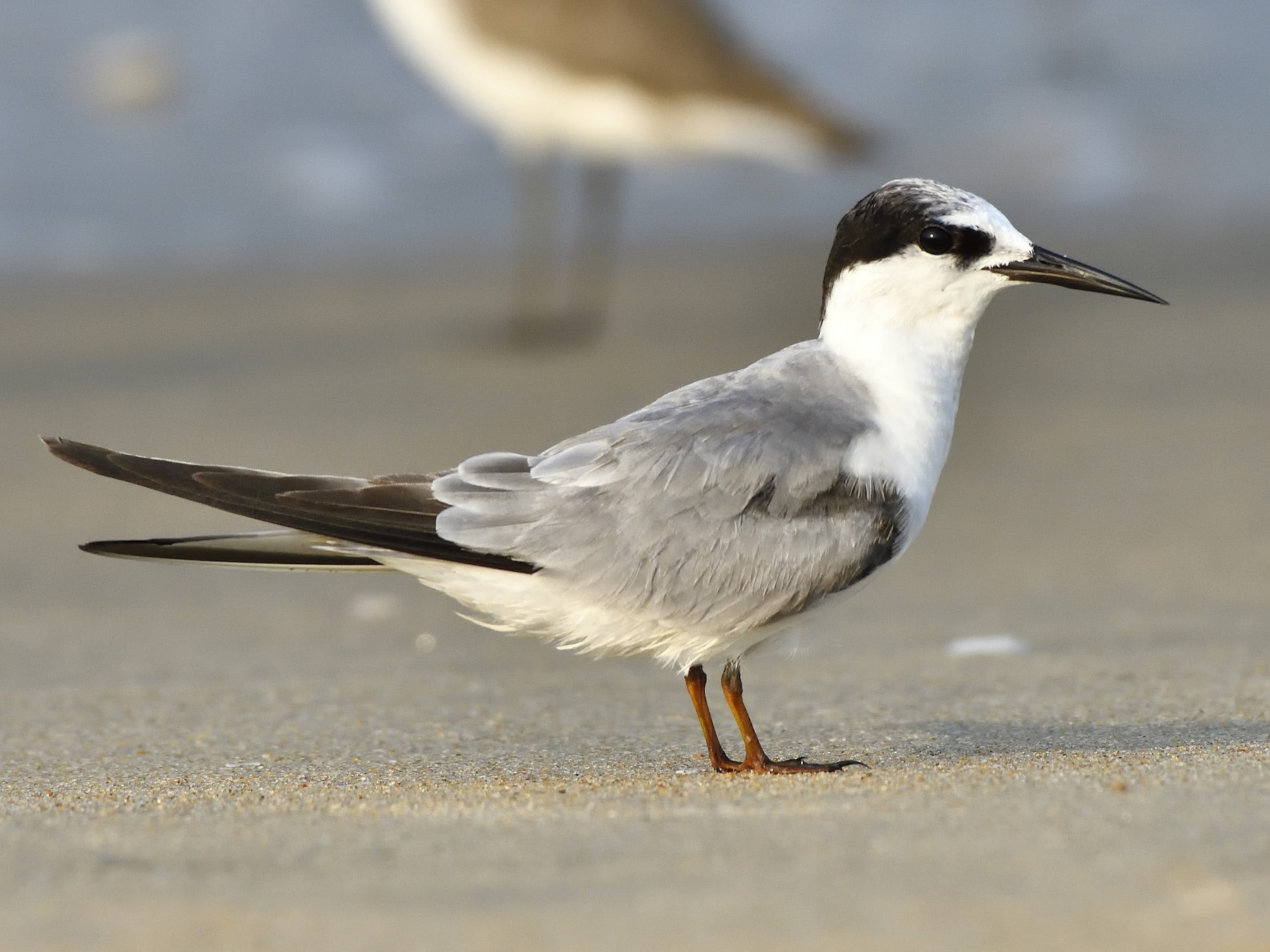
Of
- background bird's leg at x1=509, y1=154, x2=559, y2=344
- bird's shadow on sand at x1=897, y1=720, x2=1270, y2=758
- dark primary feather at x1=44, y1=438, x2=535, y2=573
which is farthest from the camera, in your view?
background bird's leg at x1=509, y1=154, x2=559, y2=344

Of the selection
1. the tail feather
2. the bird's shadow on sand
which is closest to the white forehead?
the bird's shadow on sand

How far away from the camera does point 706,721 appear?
11.1ft

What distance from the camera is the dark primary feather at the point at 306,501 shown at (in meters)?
3.23

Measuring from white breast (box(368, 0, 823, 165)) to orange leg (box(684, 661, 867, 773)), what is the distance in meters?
4.51

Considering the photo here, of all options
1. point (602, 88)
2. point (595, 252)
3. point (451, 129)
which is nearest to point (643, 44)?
point (602, 88)

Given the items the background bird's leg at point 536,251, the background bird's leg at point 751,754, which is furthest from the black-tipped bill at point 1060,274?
the background bird's leg at point 536,251

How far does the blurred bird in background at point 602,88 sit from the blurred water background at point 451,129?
1.63ft

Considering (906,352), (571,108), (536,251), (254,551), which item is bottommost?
(254,551)

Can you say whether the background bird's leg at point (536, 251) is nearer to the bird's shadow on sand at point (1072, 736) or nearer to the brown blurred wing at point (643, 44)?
the brown blurred wing at point (643, 44)

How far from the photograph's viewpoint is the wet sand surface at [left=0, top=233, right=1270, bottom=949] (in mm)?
2328

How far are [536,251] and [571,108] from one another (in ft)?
2.51

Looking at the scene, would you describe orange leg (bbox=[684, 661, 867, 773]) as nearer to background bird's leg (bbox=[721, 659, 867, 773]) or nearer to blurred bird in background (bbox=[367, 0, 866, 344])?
background bird's leg (bbox=[721, 659, 867, 773])

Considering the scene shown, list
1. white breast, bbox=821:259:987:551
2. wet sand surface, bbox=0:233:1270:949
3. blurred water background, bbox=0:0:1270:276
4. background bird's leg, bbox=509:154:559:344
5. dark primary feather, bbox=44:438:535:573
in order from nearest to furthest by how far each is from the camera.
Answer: wet sand surface, bbox=0:233:1270:949 < dark primary feather, bbox=44:438:535:573 < white breast, bbox=821:259:987:551 < background bird's leg, bbox=509:154:559:344 < blurred water background, bbox=0:0:1270:276

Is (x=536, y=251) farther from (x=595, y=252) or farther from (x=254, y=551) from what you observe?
(x=254, y=551)
